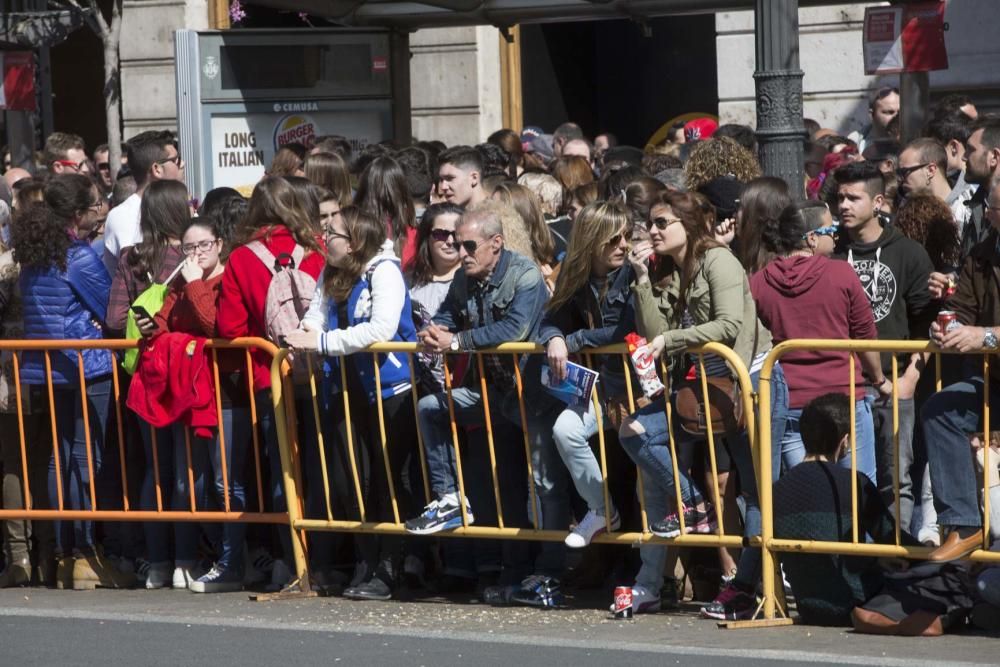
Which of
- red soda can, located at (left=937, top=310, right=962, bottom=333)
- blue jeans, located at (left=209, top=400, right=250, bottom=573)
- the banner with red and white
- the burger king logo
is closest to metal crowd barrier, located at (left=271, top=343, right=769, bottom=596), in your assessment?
blue jeans, located at (left=209, top=400, right=250, bottom=573)

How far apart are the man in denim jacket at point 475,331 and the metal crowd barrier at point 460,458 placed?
44 mm

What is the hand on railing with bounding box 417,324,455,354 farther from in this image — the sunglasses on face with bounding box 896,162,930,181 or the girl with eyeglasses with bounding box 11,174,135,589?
the sunglasses on face with bounding box 896,162,930,181

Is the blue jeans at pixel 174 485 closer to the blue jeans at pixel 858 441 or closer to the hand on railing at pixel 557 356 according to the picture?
the hand on railing at pixel 557 356

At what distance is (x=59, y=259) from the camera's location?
918cm

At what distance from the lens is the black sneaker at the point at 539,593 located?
8.25 metres

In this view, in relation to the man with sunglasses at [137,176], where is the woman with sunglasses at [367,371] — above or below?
below

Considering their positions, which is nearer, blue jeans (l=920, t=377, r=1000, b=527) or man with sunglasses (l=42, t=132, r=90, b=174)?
blue jeans (l=920, t=377, r=1000, b=527)

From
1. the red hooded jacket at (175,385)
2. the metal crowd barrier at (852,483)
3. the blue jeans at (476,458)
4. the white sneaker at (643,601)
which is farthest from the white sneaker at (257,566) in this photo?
the metal crowd barrier at (852,483)

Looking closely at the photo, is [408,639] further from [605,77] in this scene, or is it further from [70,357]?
Result: [605,77]

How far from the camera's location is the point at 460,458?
27.3 feet

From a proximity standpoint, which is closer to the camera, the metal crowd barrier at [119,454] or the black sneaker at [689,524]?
the black sneaker at [689,524]

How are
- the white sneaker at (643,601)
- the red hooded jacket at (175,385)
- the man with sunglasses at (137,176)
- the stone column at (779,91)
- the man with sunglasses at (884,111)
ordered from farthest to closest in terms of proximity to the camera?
the man with sunglasses at (884,111)
the man with sunglasses at (137,176)
the stone column at (779,91)
the red hooded jacket at (175,385)
the white sneaker at (643,601)

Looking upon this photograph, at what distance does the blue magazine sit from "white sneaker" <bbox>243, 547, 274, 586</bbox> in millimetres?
1954

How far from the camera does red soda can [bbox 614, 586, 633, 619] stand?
7.94 metres
